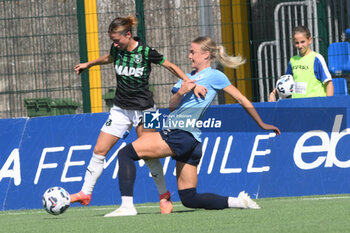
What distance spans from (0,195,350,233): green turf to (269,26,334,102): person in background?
243 centimetres

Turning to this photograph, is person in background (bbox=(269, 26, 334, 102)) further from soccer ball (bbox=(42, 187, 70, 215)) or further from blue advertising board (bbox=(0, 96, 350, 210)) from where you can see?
soccer ball (bbox=(42, 187, 70, 215))

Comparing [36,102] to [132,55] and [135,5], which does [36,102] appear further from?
[132,55]

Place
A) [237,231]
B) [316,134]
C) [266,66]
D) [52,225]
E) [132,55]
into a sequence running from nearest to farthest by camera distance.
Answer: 1. [237,231]
2. [52,225]
3. [132,55]
4. [316,134]
5. [266,66]

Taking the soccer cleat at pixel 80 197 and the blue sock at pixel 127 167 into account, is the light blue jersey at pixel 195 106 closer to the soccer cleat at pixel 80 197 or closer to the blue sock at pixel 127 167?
the blue sock at pixel 127 167

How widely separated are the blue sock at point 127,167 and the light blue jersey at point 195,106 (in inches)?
14.4

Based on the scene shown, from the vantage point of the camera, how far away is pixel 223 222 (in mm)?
6230

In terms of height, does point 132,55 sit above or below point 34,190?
above

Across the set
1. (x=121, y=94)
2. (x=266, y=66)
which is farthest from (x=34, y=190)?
(x=266, y=66)

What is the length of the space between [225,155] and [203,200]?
252 centimetres

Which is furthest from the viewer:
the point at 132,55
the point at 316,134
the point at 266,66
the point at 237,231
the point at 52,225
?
the point at 266,66

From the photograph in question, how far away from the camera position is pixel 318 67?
982cm

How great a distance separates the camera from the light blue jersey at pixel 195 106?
23.8 ft

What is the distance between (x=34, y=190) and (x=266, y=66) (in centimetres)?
385

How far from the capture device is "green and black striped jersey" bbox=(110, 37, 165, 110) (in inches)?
322
